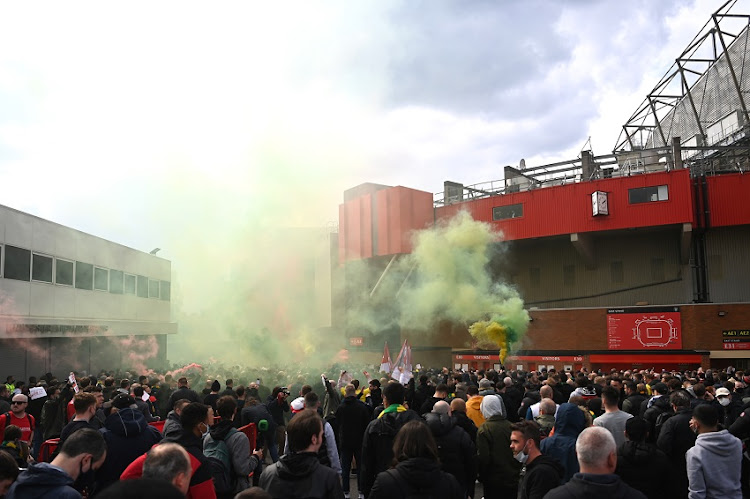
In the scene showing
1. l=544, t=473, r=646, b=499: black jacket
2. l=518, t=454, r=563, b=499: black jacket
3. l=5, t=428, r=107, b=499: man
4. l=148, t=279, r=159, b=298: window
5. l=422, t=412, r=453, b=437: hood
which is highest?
l=148, t=279, r=159, b=298: window

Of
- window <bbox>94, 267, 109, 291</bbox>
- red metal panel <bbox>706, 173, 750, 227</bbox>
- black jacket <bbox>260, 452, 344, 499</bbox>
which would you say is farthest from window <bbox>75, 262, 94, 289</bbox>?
red metal panel <bbox>706, 173, 750, 227</bbox>

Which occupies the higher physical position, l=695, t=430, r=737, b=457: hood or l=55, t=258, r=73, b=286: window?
l=55, t=258, r=73, b=286: window

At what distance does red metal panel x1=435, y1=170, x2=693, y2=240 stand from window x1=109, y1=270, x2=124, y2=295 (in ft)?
74.1

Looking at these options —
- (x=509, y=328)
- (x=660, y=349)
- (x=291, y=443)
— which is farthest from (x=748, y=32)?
(x=291, y=443)

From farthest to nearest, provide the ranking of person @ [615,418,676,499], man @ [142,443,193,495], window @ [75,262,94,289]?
1. window @ [75,262,94,289]
2. person @ [615,418,676,499]
3. man @ [142,443,193,495]

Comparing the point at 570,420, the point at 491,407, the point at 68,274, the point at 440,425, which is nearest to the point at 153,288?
the point at 68,274

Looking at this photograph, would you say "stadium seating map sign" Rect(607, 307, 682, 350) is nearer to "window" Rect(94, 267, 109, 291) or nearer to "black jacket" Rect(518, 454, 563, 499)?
"window" Rect(94, 267, 109, 291)

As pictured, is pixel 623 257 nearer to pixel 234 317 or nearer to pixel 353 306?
pixel 353 306

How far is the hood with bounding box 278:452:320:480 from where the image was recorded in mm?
3998

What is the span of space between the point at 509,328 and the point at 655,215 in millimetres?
10362

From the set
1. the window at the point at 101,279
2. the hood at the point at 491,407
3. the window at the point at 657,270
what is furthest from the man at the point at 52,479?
the window at the point at 657,270

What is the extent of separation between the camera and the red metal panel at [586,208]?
3212 centimetres

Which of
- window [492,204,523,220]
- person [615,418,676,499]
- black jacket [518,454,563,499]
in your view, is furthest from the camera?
window [492,204,523,220]

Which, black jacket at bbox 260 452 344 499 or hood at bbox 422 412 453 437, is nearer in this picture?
black jacket at bbox 260 452 344 499
